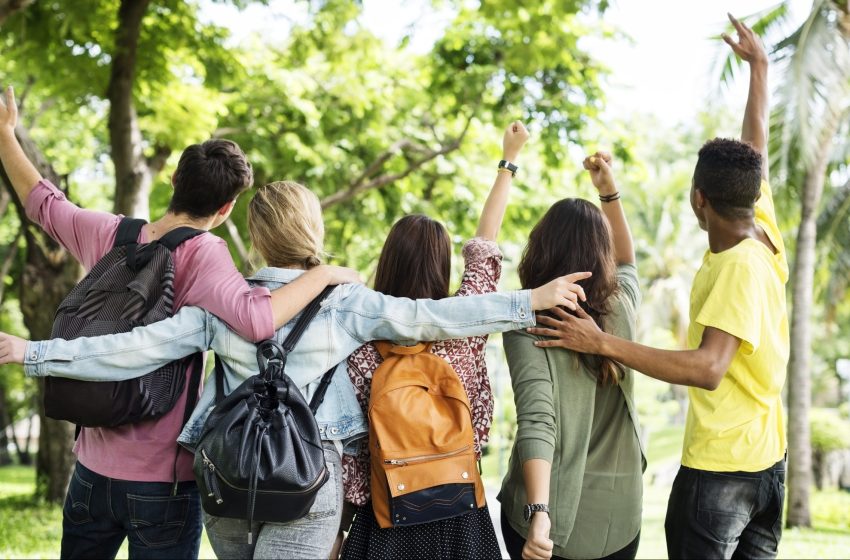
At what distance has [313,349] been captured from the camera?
9.06 ft

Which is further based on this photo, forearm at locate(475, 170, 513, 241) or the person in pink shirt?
forearm at locate(475, 170, 513, 241)

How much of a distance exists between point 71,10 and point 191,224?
5157 mm

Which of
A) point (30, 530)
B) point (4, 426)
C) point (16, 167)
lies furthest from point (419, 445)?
point (4, 426)

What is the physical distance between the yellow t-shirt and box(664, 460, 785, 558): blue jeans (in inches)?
1.7

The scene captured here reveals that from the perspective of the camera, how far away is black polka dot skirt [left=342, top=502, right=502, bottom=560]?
2848mm

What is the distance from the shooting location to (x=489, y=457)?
28250mm

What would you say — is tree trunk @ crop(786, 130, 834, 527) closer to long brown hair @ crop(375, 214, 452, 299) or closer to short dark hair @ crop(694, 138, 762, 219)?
short dark hair @ crop(694, 138, 762, 219)

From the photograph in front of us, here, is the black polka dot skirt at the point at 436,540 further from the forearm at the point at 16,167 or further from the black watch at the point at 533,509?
the forearm at the point at 16,167

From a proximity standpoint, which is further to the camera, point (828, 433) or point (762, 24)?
point (828, 433)

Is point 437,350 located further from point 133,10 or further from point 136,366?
point 133,10

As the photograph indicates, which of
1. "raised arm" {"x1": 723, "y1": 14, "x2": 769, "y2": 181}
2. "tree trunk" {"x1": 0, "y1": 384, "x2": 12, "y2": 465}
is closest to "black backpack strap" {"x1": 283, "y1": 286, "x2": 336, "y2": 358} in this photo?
"raised arm" {"x1": 723, "y1": 14, "x2": 769, "y2": 181}

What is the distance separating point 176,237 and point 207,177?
0.23 meters

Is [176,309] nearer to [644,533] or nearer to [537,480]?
[537,480]

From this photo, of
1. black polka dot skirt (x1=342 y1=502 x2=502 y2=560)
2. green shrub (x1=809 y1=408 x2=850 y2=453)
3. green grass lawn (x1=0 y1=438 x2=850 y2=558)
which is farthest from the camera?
green shrub (x1=809 y1=408 x2=850 y2=453)
